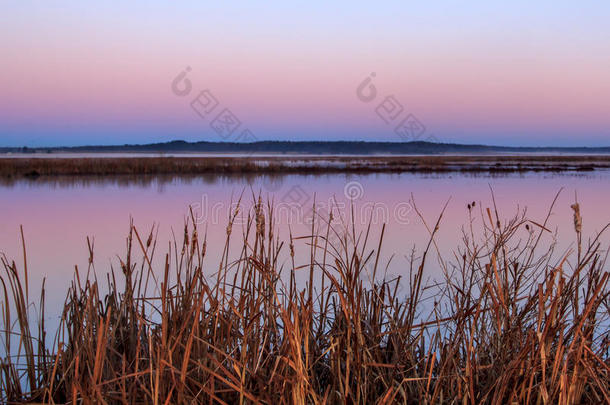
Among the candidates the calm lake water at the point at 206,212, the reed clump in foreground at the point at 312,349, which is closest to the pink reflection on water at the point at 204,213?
the calm lake water at the point at 206,212

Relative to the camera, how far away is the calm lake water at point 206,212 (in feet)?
25.5

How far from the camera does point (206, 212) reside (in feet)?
41.5

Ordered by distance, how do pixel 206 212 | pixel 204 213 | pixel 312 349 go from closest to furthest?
pixel 312 349
pixel 204 213
pixel 206 212

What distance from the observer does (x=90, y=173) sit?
24.2 metres

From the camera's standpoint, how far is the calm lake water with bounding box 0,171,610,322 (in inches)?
305

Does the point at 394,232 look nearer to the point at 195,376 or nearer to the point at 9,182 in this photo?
the point at 195,376

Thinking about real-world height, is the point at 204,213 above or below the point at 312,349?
below

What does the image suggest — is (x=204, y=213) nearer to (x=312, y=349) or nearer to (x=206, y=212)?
(x=206, y=212)

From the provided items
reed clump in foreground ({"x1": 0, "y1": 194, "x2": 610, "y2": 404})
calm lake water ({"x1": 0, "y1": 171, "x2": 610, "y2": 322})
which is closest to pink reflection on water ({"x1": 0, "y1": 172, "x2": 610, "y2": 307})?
calm lake water ({"x1": 0, "y1": 171, "x2": 610, "y2": 322})

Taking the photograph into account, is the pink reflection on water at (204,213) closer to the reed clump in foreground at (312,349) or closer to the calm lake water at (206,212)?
the calm lake water at (206,212)

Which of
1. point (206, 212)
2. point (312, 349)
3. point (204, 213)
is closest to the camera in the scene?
point (312, 349)

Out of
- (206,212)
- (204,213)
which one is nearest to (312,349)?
(204,213)

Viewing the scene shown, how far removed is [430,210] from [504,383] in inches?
425

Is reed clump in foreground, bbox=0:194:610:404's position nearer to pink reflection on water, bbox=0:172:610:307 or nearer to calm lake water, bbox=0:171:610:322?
calm lake water, bbox=0:171:610:322
